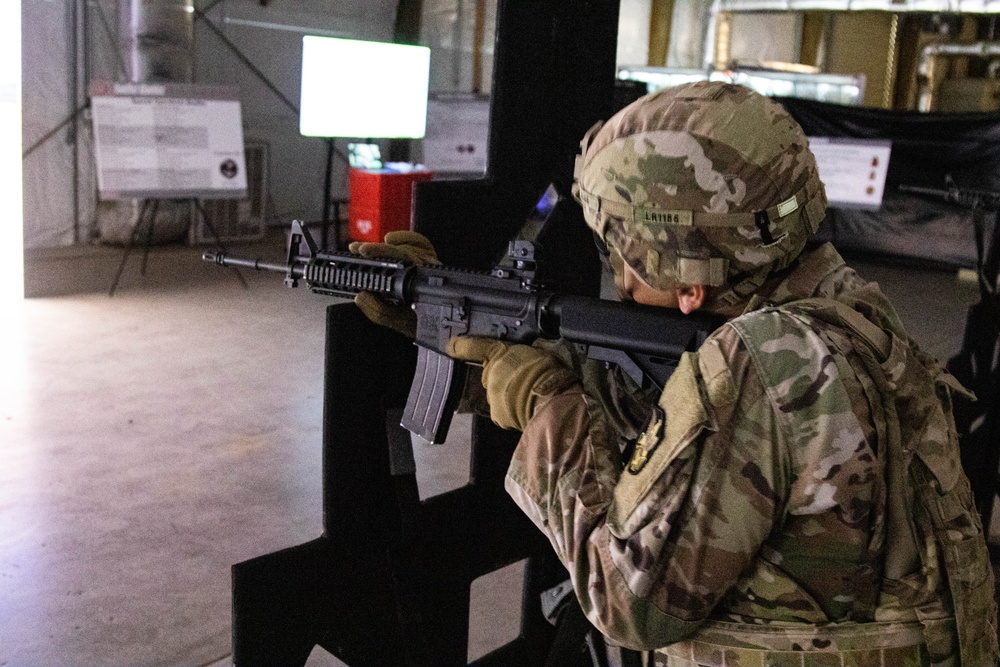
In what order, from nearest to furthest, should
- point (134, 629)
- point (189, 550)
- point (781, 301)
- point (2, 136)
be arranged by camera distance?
point (781, 301) < point (134, 629) < point (189, 550) < point (2, 136)

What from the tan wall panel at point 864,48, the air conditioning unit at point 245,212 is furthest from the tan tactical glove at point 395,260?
the tan wall panel at point 864,48

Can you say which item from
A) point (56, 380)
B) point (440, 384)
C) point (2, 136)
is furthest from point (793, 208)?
point (2, 136)

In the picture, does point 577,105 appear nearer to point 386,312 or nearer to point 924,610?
point 386,312

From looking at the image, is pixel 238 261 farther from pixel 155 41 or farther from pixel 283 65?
pixel 283 65

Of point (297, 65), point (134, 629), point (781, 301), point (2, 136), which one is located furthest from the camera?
point (297, 65)

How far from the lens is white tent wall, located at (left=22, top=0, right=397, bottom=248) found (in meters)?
6.69

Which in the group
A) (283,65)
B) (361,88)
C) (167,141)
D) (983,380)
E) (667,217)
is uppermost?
(283,65)

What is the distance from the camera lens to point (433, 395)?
62.1 inches

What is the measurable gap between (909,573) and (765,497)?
0.22 metres

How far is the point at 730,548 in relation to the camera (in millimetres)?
992

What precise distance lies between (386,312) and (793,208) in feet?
2.49

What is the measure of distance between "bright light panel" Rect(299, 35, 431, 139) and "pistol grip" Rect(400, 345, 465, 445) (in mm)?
5211

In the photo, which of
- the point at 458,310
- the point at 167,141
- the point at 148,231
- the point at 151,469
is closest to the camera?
the point at 458,310

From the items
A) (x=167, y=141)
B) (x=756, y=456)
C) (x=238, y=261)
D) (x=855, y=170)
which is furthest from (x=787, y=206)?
(x=855, y=170)
